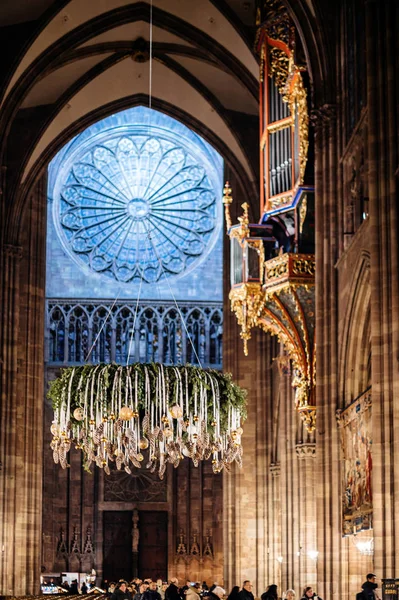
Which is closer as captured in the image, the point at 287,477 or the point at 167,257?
the point at 287,477

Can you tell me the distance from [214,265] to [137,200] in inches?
152

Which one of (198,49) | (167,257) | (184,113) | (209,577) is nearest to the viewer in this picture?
Answer: (198,49)

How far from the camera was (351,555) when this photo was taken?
2250 centimetres

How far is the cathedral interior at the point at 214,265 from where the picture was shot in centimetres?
2186

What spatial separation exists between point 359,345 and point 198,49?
1422 centimetres

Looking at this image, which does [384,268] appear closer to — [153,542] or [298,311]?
[298,311]

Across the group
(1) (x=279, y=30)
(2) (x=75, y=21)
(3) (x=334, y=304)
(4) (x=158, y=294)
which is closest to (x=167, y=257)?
(4) (x=158, y=294)

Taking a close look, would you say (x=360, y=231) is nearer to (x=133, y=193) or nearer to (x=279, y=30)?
(x=279, y=30)

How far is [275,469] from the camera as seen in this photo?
35.2 m

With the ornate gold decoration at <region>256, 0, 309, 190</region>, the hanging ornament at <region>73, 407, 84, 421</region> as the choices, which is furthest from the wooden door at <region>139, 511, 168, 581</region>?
the hanging ornament at <region>73, 407, 84, 421</region>

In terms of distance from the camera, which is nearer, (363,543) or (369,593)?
(369,593)

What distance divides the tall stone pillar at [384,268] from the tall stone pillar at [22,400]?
17.4m

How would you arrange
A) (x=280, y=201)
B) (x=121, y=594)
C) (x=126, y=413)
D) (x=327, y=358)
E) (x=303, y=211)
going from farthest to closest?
1. (x=280, y=201)
2. (x=303, y=211)
3. (x=327, y=358)
4. (x=126, y=413)
5. (x=121, y=594)

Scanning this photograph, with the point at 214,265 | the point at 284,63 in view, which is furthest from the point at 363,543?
the point at 214,265
